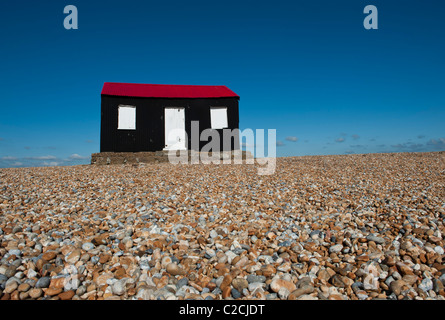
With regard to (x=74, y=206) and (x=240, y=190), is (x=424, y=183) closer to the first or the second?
(x=240, y=190)

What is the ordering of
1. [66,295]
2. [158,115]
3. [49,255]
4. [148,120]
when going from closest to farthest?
[66,295] < [49,255] < [148,120] < [158,115]

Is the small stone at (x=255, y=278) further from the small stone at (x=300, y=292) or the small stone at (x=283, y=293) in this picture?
the small stone at (x=300, y=292)

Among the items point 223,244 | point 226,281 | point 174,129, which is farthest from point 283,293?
point 174,129

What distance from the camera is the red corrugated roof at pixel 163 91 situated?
1672 centimetres

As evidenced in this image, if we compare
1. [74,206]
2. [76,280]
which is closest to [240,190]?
[74,206]

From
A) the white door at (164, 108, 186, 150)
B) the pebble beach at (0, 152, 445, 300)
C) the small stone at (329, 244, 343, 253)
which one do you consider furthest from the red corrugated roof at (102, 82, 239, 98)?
the small stone at (329, 244, 343, 253)

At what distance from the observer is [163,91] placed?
17797 millimetres

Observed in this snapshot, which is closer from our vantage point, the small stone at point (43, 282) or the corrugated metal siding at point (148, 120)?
the small stone at point (43, 282)

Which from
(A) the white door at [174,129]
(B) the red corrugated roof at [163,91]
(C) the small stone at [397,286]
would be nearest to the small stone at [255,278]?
(C) the small stone at [397,286]

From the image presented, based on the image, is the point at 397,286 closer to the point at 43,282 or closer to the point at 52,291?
the point at 52,291

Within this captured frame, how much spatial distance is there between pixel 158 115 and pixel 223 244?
47.4 feet

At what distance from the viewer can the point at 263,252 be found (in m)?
3.75
